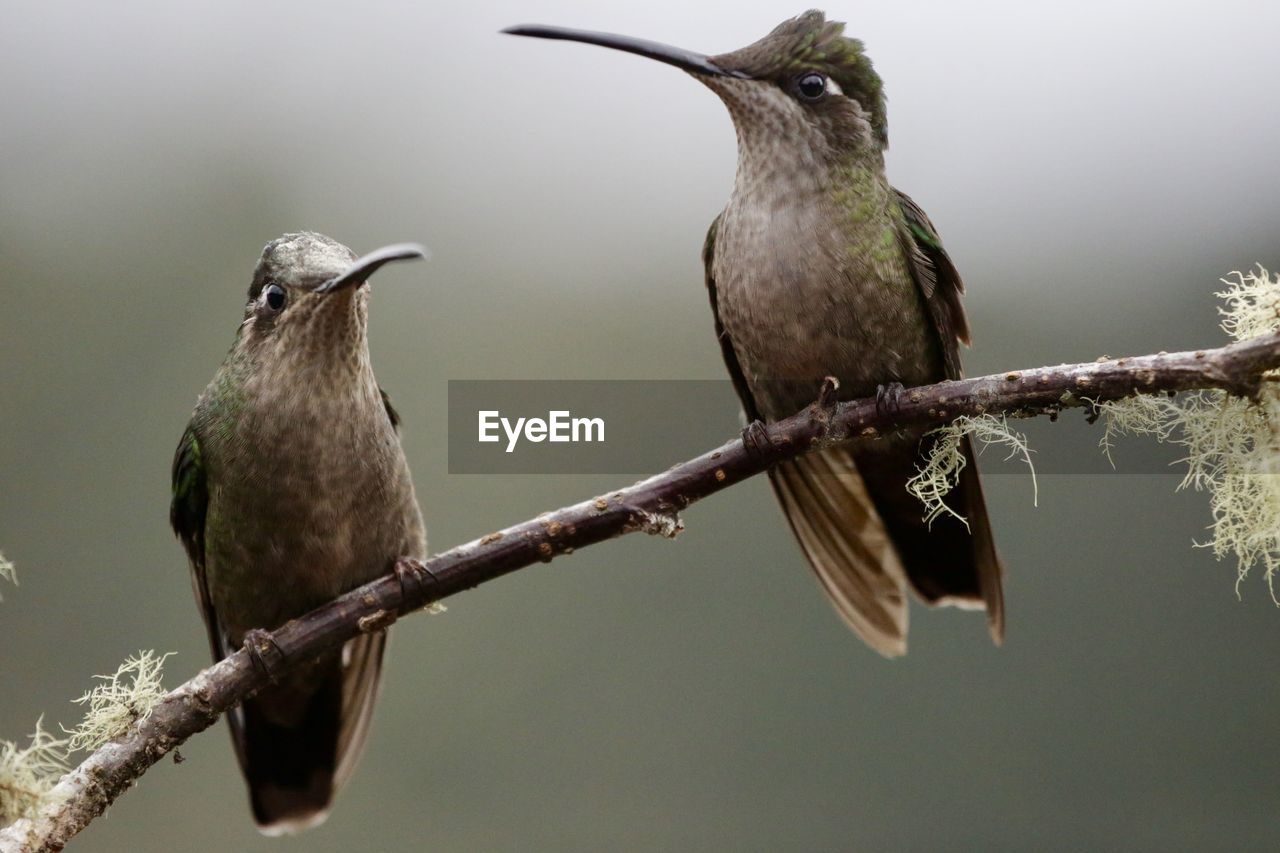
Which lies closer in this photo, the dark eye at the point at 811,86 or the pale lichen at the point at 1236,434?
the pale lichen at the point at 1236,434

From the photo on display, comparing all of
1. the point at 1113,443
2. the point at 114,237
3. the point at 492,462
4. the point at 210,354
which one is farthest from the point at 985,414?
the point at 114,237

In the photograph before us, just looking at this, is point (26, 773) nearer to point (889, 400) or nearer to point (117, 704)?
point (117, 704)

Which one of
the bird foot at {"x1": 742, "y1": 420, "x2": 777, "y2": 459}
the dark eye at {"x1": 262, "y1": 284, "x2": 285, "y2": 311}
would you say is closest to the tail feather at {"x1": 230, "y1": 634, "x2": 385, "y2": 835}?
the dark eye at {"x1": 262, "y1": 284, "x2": 285, "y2": 311}

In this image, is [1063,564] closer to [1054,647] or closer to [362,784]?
[1054,647]

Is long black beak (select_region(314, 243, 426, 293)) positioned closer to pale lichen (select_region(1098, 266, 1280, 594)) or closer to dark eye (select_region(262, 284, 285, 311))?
dark eye (select_region(262, 284, 285, 311))

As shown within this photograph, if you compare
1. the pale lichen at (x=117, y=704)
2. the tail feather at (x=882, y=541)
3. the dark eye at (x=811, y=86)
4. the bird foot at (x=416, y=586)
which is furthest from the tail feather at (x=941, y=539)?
the pale lichen at (x=117, y=704)

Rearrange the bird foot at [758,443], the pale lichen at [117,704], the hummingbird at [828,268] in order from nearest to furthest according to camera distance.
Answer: the pale lichen at [117,704] < the bird foot at [758,443] < the hummingbird at [828,268]

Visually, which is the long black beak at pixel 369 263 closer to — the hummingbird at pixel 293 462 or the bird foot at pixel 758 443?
the hummingbird at pixel 293 462
